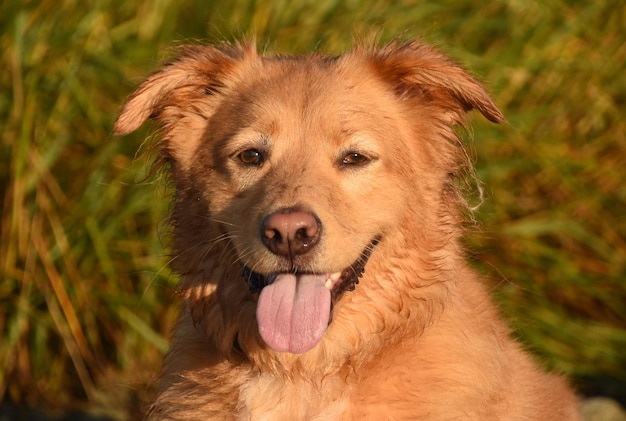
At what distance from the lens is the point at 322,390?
4523mm

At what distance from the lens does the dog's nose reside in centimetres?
420

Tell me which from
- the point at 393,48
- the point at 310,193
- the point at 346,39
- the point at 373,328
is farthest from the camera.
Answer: the point at 346,39

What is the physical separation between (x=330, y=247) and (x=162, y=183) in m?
2.91

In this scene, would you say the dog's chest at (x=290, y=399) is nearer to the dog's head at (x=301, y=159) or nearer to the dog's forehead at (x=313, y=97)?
→ the dog's head at (x=301, y=159)

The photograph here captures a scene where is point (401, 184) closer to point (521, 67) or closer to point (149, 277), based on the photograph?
point (149, 277)

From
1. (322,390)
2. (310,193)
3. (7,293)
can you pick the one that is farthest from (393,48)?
(7,293)

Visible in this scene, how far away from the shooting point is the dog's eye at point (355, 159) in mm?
4594

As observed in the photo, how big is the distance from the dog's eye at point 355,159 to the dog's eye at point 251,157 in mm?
373

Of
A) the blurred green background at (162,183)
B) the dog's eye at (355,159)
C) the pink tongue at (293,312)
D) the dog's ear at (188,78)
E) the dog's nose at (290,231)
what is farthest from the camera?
the blurred green background at (162,183)

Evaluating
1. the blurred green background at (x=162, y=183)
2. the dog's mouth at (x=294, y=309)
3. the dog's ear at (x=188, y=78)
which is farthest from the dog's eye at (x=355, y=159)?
the blurred green background at (x=162, y=183)

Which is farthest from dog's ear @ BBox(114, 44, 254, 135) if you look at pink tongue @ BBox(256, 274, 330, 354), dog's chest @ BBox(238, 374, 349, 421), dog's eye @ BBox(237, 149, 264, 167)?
dog's chest @ BBox(238, 374, 349, 421)

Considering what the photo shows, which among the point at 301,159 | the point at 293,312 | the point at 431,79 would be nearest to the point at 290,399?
the point at 293,312

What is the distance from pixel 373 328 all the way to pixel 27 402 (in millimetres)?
3969

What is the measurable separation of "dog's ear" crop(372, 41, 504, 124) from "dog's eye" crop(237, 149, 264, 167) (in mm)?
747
